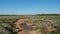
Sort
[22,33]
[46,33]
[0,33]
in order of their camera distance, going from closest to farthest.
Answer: [0,33] → [46,33] → [22,33]

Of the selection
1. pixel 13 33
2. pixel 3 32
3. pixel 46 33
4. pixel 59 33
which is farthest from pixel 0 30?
pixel 59 33

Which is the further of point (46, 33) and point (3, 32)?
point (46, 33)

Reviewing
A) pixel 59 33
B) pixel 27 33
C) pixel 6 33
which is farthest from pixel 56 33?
pixel 6 33

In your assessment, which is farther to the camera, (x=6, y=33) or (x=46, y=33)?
(x=46, y=33)

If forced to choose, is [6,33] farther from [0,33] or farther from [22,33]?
[22,33]

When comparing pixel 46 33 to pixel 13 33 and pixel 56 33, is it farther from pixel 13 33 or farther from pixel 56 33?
pixel 13 33

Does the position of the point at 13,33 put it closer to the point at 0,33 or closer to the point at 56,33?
the point at 0,33

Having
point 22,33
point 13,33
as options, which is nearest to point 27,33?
point 22,33

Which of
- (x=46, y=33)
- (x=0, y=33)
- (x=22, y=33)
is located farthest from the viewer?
(x=22, y=33)
